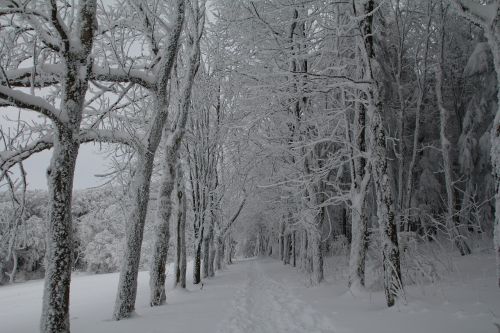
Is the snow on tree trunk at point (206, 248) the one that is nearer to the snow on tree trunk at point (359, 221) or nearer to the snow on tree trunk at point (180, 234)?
the snow on tree trunk at point (180, 234)

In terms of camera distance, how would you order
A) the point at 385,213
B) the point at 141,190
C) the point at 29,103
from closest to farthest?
the point at 29,103 → the point at 385,213 → the point at 141,190

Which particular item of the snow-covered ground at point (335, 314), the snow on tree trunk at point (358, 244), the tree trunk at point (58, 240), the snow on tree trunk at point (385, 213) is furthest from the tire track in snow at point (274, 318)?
the tree trunk at point (58, 240)

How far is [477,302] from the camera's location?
235 inches

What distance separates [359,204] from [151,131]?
5614mm

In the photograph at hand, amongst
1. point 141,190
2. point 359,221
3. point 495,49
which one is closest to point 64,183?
point 141,190

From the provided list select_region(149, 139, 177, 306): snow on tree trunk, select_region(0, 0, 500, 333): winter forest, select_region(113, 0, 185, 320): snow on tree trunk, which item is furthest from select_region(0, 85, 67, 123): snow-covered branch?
select_region(149, 139, 177, 306): snow on tree trunk

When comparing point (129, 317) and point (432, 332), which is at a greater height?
point (432, 332)

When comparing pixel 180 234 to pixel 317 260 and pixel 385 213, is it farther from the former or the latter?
pixel 385 213

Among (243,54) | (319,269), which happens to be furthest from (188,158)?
(319,269)

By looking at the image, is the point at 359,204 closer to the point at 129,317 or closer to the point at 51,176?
the point at 129,317

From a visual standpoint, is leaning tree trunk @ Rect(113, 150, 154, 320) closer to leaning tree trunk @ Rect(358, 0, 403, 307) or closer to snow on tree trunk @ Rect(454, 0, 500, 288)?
leaning tree trunk @ Rect(358, 0, 403, 307)

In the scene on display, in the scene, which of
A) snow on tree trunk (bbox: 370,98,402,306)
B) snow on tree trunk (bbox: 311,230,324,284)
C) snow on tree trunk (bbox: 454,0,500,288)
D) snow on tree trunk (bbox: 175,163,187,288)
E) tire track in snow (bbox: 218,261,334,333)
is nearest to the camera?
snow on tree trunk (bbox: 454,0,500,288)

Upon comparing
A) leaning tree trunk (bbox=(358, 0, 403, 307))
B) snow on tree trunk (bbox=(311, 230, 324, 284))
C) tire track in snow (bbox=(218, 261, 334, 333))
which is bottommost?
tire track in snow (bbox=(218, 261, 334, 333))

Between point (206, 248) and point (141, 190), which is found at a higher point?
point (141, 190)
